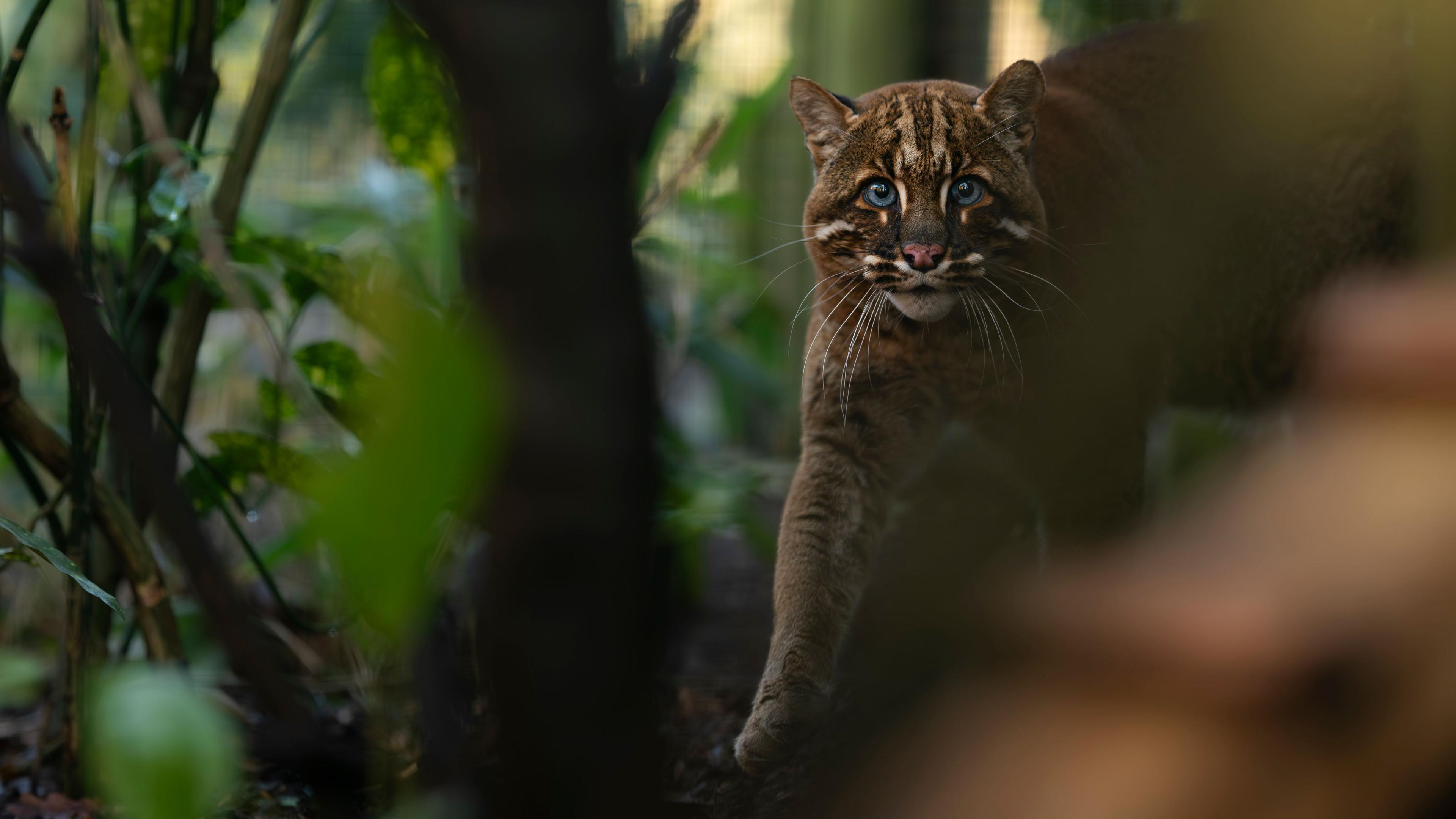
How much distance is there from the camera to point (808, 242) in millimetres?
1889

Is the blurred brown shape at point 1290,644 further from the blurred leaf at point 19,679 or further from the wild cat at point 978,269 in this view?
the blurred leaf at point 19,679

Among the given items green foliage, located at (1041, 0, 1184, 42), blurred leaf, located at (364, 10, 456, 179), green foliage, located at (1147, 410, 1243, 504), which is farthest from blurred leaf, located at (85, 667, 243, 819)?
green foliage, located at (1041, 0, 1184, 42)

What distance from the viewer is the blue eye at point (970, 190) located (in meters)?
1.70

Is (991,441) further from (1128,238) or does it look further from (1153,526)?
(1153,526)

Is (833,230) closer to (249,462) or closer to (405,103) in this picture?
(405,103)

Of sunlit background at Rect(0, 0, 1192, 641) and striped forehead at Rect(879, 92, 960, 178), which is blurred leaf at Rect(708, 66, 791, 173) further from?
striped forehead at Rect(879, 92, 960, 178)

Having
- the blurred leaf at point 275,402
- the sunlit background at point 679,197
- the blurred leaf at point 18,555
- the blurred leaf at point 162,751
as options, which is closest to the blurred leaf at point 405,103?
the sunlit background at point 679,197

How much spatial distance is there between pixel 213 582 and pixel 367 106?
3.44 metres

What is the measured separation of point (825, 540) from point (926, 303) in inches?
17.2

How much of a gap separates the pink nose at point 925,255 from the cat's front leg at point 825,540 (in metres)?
0.32

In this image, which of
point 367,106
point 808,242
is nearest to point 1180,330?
point 808,242

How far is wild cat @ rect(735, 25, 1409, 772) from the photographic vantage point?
1697 mm

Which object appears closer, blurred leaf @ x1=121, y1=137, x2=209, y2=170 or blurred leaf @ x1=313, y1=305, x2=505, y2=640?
blurred leaf @ x1=313, y1=305, x2=505, y2=640

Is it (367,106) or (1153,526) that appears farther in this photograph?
(367,106)
